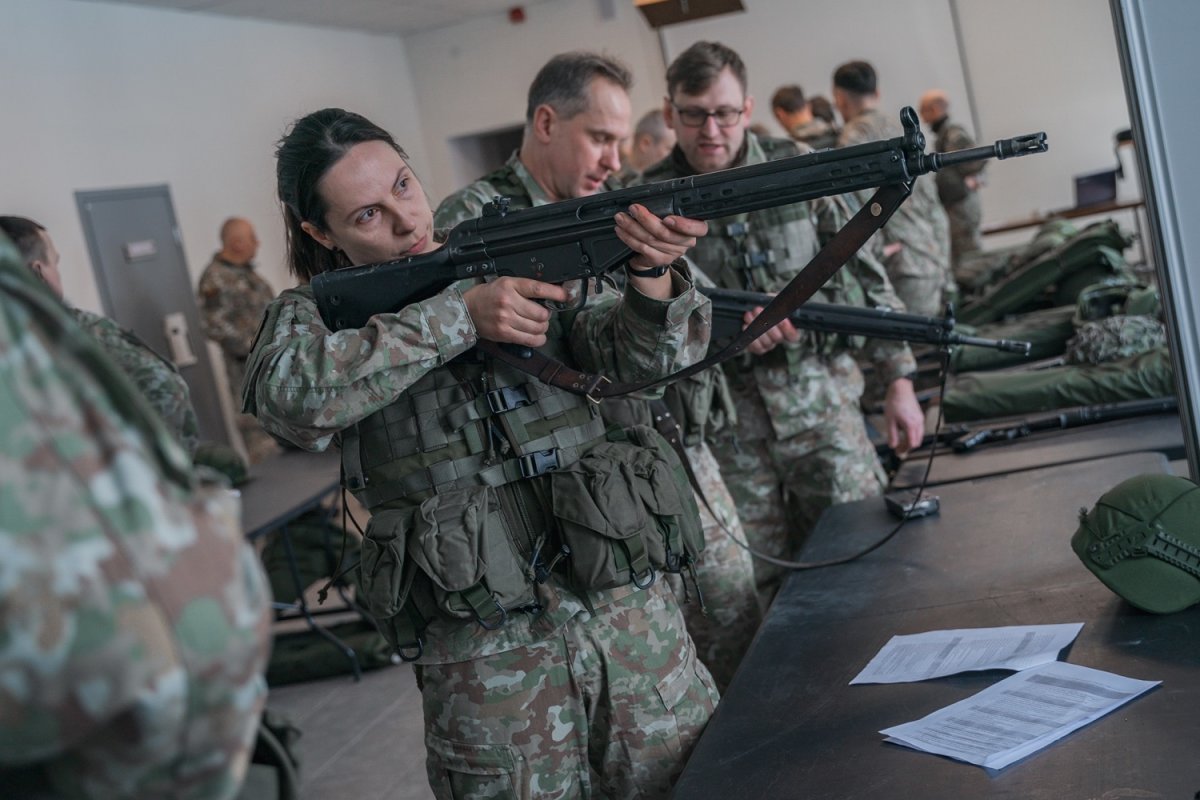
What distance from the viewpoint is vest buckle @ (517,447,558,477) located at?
173 centimetres

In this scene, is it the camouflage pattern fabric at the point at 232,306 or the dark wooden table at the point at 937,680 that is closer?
the dark wooden table at the point at 937,680

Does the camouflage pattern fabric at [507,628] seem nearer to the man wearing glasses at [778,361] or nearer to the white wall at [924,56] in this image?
the man wearing glasses at [778,361]

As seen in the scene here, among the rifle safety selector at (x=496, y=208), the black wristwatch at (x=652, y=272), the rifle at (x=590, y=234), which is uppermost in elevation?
the rifle safety selector at (x=496, y=208)

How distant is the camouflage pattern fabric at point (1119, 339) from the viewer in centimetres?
Result: 365

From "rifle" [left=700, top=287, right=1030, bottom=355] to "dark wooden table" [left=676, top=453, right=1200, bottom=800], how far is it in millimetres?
479

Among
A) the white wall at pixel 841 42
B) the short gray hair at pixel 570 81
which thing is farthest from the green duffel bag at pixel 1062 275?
the white wall at pixel 841 42

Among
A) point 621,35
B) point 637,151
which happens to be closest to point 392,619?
point 637,151

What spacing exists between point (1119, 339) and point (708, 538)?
1.88 meters

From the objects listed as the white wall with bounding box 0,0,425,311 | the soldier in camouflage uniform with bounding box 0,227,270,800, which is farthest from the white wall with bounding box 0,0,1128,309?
the soldier in camouflage uniform with bounding box 0,227,270,800

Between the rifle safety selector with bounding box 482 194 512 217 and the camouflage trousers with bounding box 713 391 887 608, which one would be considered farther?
the camouflage trousers with bounding box 713 391 887 608

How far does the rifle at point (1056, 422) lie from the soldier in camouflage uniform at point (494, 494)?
5.20ft

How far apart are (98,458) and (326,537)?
4.15 meters

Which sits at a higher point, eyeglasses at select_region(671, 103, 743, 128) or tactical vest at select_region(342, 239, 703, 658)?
eyeglasses at select_region(671, 103, 743, 128)

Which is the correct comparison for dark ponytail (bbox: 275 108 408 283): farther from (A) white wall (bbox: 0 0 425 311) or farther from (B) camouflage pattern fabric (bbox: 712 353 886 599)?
(A) white wall (bbox: 0 0 425 311)
